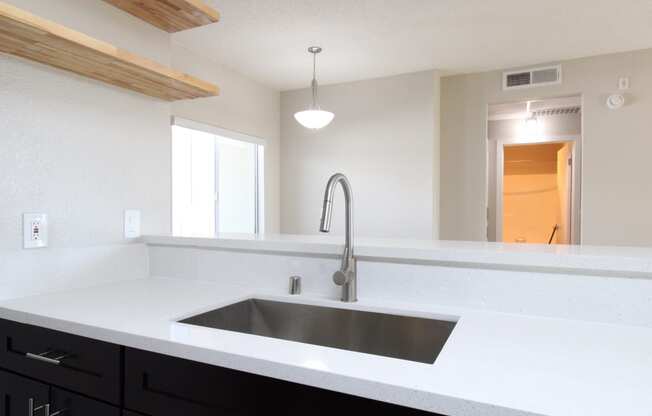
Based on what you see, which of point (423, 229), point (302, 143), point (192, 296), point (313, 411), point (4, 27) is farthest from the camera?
point (302, 143)

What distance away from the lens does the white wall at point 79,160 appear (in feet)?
4.28

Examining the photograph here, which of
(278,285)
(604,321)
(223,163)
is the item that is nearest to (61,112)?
(278,285)

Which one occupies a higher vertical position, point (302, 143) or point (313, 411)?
point (302, 143)

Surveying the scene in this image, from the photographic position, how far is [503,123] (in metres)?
4.80

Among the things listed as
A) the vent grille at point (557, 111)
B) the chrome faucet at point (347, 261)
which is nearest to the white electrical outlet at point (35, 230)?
the chrome faucet at point (347, 261)

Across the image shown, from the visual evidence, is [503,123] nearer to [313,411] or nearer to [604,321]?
[604,321]

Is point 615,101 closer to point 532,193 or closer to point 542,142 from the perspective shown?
point 542,142

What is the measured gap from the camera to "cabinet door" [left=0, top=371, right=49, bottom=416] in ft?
3.63

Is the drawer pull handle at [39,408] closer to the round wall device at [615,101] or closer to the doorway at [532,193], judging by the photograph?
the round wall device at [615,101]

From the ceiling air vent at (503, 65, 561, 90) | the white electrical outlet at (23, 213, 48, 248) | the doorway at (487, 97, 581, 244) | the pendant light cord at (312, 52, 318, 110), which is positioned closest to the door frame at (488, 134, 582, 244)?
the doorway at (487, 97, 581, 244)

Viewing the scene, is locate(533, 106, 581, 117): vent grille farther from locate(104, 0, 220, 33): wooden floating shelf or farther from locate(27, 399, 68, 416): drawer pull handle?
locate(27, 399, 68, 416): drawer pull handle

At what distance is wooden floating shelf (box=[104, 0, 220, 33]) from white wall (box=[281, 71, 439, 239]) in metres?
2.56

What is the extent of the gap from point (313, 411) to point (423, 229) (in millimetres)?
3513

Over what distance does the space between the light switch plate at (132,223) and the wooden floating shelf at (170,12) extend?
784 mm
